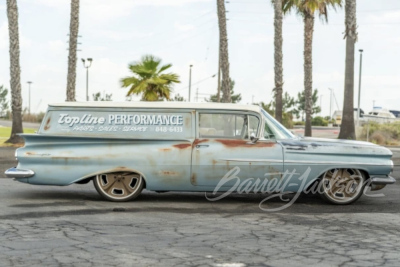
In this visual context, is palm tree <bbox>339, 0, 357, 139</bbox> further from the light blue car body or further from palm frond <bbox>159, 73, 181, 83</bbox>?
the light blue car body

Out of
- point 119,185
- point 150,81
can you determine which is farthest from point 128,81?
point 119,185

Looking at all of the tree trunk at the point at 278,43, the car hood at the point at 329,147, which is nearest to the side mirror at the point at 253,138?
the car hood at the point at 329,147

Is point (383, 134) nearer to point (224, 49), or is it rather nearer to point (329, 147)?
point (224, 49)

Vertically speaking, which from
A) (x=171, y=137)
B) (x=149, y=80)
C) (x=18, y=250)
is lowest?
(x=18, y=250)

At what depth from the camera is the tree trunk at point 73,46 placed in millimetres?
27766

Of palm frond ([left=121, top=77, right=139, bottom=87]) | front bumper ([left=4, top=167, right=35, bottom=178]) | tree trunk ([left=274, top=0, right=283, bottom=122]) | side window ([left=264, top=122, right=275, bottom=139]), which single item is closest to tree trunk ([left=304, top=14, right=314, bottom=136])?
tree trunk ([left=274, top=0, right=283, bottom=122])

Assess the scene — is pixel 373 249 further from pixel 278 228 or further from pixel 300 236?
pixel 278 228

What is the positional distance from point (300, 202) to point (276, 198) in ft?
1.63

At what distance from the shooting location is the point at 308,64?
37406 mm

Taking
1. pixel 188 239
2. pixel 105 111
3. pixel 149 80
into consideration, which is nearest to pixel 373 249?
pixel 188 239

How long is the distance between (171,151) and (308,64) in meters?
28.5

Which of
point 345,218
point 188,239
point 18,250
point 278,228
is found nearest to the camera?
point 18,250

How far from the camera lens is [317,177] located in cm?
1030

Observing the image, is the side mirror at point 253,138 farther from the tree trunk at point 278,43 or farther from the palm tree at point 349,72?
the tree trunk at point 278,43
